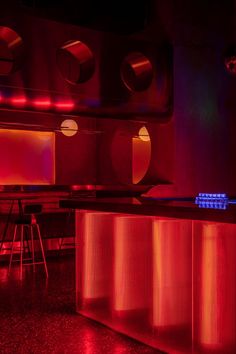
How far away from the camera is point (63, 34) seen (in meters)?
5.02

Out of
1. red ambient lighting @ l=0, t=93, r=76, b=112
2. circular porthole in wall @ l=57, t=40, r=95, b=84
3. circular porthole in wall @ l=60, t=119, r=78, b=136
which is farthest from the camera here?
circular porthole in wall @ l=60, t=119, r=78, b=136

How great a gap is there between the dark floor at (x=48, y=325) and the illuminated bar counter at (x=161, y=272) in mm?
159

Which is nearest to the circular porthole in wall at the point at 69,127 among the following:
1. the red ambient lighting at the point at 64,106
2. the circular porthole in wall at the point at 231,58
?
the red ambient lighting at the point at 64,106

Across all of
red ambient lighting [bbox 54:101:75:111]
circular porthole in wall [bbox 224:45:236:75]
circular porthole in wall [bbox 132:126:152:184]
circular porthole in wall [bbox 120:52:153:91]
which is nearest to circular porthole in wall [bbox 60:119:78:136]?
circular porthole in wall [bbox 132:126:152:184]

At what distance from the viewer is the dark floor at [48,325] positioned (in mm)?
3268

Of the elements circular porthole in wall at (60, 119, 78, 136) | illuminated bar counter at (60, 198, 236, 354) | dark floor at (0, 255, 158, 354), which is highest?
circular porthole in wall at (60, 119, 78, 136)

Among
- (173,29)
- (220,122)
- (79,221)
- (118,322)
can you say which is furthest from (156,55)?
(118,322)

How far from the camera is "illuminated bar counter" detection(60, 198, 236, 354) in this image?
292 centimetres

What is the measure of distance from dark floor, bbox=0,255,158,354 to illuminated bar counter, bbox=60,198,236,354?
159 millimetres

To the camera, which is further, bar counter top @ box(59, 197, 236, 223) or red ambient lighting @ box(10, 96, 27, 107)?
red ambient lighting @ box(10, 96, 27, 107)

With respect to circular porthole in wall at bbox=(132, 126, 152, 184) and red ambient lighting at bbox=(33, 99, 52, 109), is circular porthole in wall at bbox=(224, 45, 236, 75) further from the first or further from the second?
circular porthole in wall at bbox=(132, 126, 152, 184)

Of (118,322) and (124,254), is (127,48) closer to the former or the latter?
(124,254)

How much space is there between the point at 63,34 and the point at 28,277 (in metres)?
2.76

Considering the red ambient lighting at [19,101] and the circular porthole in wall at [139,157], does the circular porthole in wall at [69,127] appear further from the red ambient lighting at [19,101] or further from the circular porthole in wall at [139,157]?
the red ambient lighting at [19,101]
